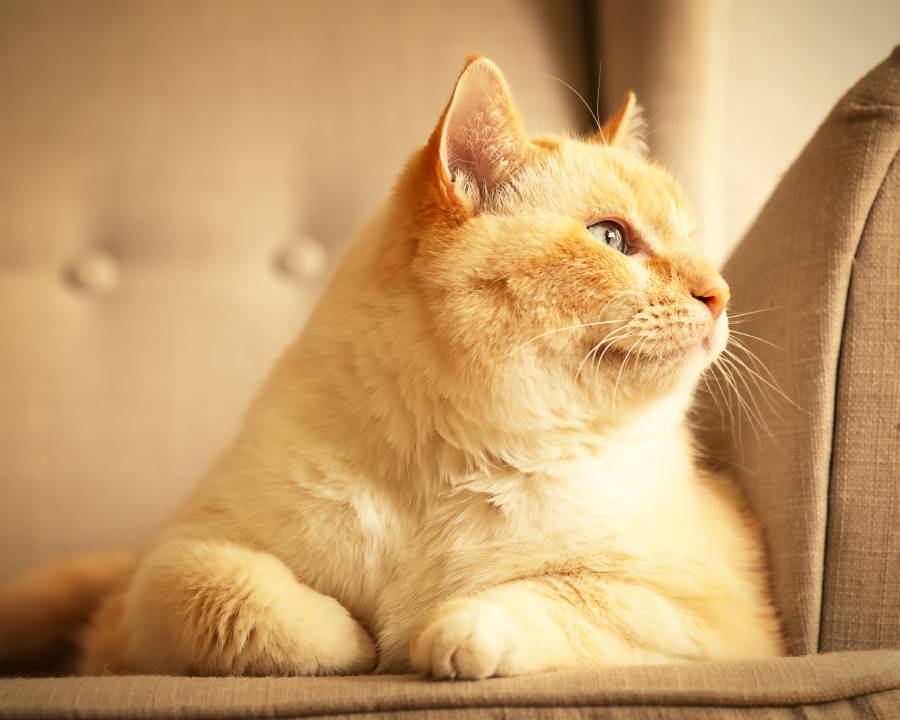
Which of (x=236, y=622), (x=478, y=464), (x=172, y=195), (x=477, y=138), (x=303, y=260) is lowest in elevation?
(x=236, y=622)

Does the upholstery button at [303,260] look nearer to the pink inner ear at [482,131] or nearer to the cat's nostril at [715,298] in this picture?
the pink inner ear at [482,131]

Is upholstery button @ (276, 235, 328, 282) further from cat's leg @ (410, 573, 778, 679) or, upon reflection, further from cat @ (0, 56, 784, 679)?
cat's leg @ (410, 573, 778, 679)

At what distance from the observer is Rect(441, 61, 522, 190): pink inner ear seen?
111 cm

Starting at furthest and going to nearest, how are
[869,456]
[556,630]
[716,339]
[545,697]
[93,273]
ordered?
[93,273]
[716,339]
[869,456]
[556,630]
[545,697]

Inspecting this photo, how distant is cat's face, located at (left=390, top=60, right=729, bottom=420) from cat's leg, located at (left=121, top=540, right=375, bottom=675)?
0.40m

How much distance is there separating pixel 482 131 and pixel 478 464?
1.73 ft

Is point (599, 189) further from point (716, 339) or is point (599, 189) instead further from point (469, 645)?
point (469, 645)

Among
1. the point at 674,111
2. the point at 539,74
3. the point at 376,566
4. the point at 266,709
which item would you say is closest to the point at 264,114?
the point at 539,74

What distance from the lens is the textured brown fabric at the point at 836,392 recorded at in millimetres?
1043

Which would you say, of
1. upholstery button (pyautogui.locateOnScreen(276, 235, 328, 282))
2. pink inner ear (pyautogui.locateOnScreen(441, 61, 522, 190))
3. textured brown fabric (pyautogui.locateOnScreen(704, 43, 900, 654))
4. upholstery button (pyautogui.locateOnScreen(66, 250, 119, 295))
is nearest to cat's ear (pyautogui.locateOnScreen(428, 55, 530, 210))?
pink inner ear (pyautogui.locateOnScreen(441, 61, 522, 190))

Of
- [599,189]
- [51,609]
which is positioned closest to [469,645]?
[599,189]

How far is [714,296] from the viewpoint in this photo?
115 cm

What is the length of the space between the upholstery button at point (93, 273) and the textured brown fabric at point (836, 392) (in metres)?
1.70

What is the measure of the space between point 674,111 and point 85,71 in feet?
5.20
